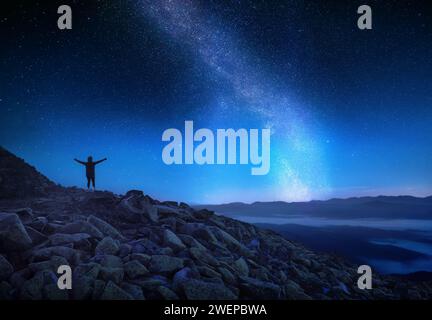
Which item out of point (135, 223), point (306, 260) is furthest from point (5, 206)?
point (306, 260)

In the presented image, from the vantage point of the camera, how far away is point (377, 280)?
7.25 meters

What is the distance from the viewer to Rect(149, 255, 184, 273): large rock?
5066mm

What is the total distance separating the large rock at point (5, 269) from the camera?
4.64 meters

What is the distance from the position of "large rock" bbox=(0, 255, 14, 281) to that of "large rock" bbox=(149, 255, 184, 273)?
2201 millimetres

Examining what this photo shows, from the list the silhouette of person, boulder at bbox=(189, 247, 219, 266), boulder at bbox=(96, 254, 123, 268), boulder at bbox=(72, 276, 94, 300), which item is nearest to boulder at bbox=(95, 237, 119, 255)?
boulder at bbox=(96, 254, 123, 268)

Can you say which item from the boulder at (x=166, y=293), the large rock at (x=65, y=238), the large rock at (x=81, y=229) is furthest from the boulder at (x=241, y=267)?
the large rock at (x=65, y=238)

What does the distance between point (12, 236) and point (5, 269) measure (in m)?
0.60

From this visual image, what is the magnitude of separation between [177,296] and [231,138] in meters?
3.43

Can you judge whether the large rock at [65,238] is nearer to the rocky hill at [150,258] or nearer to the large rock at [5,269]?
the rocky hill at [150,258]

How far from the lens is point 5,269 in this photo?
467 centimetres

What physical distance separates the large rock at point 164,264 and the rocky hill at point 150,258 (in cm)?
2

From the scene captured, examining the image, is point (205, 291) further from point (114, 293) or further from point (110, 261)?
point (110, 261)

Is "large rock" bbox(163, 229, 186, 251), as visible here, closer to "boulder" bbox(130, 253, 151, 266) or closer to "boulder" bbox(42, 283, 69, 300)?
"boulder" bbox(130, 253, 151, 266)

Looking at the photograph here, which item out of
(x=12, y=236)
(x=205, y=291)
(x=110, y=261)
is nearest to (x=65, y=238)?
(x=12, y=236)
